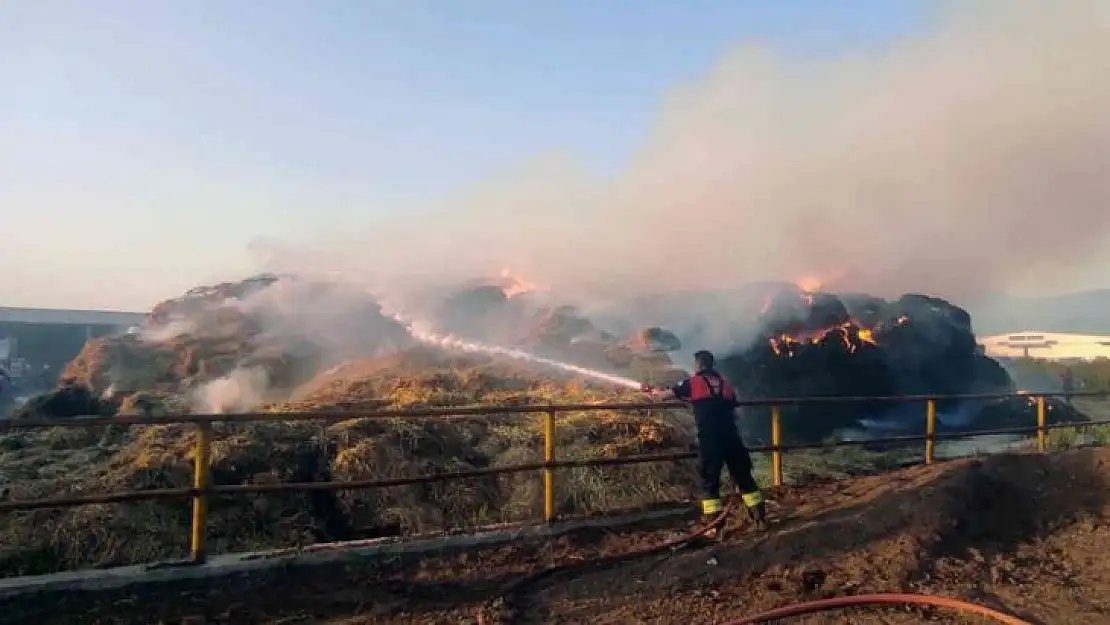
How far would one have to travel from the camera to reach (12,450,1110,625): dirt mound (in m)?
5.41

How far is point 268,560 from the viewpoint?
618 centimetres

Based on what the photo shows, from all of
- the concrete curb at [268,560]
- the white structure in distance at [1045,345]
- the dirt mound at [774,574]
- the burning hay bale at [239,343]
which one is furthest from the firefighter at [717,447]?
the white structure in distance at [1045,345]

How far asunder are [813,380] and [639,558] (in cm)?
1442

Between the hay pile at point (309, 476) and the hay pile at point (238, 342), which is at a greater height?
the hay pile at point (238, 342)

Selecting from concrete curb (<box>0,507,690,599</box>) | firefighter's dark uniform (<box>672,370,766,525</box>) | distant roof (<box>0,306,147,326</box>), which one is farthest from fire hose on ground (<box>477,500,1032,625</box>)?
distant roof (<box>0,306,147,326</box>)

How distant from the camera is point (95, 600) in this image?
18.1 ft

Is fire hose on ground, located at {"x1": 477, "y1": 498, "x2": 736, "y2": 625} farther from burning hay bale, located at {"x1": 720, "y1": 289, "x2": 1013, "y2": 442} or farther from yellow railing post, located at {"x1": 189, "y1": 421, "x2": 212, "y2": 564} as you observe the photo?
burning hay bale, located at {"x1": 720, "y1": 289, "x2": 1013, "y2": 442}

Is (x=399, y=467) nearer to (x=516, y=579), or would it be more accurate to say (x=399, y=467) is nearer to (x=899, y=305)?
(x=516, y=579)

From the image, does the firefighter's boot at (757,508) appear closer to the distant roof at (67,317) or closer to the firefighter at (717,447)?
Answer: the firefighter at (717,447)

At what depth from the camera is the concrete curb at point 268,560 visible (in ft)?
18.4

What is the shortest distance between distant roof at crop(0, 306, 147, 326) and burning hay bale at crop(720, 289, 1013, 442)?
4721 cm

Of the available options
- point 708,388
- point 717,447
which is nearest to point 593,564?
point 717,447

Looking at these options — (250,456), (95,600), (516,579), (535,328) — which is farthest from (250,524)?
(535,328)

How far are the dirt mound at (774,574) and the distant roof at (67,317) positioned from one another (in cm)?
5424
